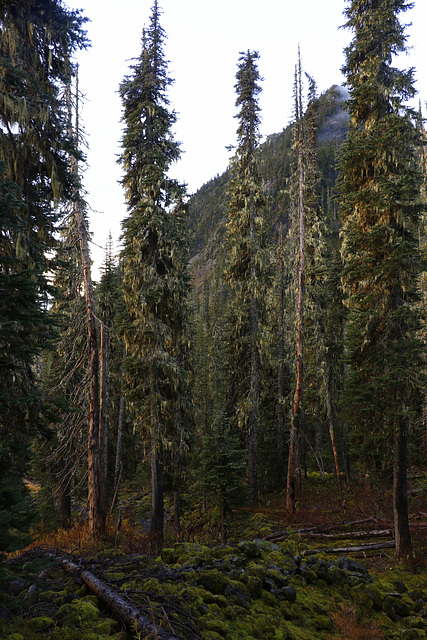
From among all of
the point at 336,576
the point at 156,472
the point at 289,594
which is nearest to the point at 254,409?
the point at 156,472

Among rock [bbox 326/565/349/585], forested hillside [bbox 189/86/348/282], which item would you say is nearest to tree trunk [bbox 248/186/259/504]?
rock [bbox 326/565/349/585]

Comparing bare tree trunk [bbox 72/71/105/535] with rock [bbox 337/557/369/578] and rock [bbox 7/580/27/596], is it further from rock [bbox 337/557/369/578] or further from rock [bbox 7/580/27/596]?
rock [bbox 337/557/369/578]

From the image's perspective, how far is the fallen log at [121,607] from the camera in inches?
154

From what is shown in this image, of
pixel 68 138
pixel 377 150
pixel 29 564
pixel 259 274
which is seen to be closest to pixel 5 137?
pixel 68 138

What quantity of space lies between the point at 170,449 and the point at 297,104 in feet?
53.2

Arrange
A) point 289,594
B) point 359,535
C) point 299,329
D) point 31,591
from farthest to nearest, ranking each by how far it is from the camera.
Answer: point 299,329
point 359,535
point 289,594
point 31,591

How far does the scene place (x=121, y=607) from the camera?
446cm

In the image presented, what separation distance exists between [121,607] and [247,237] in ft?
54.7

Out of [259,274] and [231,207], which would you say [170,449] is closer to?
[259,274]

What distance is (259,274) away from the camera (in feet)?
63.0

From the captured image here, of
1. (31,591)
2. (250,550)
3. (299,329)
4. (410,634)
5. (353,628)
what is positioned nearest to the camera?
(31,591)

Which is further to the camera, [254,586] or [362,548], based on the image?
[362,548]

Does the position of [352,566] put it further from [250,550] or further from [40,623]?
[40,623]

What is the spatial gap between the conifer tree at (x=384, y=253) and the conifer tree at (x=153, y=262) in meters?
6.44
